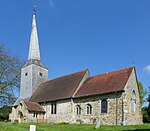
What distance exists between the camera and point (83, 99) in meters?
31.8

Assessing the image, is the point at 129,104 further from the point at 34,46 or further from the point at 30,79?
the point at 34,46

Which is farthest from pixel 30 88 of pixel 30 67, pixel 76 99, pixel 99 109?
pixel 99 109

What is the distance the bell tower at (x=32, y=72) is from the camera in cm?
4281

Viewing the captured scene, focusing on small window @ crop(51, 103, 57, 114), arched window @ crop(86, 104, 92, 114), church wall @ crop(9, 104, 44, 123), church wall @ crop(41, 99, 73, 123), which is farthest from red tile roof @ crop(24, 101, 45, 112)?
arched window @ crop(86, 104, 92, 114)

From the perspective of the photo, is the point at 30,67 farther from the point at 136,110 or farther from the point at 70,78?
the point at 136,110

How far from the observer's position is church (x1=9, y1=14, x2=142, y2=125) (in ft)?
92.5

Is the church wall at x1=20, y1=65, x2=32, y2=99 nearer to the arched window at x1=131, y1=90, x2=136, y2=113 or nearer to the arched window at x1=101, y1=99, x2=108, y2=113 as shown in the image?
the arched window at x1=101, y1=99, x2=108, y2=113

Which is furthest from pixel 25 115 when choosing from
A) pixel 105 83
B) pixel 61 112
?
pixel 105 83

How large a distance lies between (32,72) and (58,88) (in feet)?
25.9

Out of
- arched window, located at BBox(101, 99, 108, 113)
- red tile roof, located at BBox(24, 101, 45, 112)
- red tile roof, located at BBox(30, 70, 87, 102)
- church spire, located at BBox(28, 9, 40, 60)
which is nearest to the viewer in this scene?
arched window, located at BBox(101, 99, 108, 113)

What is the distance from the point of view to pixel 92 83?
33.0 meters

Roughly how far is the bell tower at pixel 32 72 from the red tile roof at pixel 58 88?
1522 millimetres

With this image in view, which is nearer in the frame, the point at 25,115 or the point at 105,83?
the point at 105,83

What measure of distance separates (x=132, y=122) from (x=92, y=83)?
298 inches
